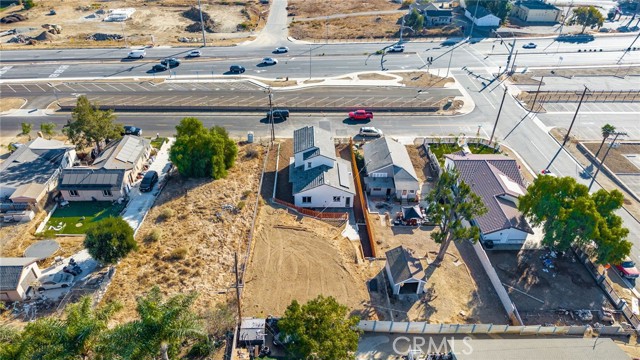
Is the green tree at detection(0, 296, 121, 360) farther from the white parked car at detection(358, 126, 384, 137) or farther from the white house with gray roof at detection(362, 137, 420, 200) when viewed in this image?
the white parked car at detection(358, 126, 384, 137)

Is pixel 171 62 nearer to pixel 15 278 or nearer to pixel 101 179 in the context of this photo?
pixel 101 179

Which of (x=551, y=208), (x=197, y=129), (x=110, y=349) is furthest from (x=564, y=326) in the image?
(x=197, y=129)

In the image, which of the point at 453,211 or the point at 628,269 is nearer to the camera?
the point at 453,211

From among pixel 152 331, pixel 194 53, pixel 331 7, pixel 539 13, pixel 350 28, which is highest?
pixel 539 13

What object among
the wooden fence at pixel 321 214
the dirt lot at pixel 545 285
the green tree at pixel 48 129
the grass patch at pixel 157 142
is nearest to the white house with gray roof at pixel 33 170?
the green tree at pixel 48 129

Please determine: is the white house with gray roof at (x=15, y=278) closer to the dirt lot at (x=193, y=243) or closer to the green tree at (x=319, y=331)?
the dirt lot at (x=193, y=243)

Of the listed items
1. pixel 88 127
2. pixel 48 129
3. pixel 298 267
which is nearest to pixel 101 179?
pixel 88 127
